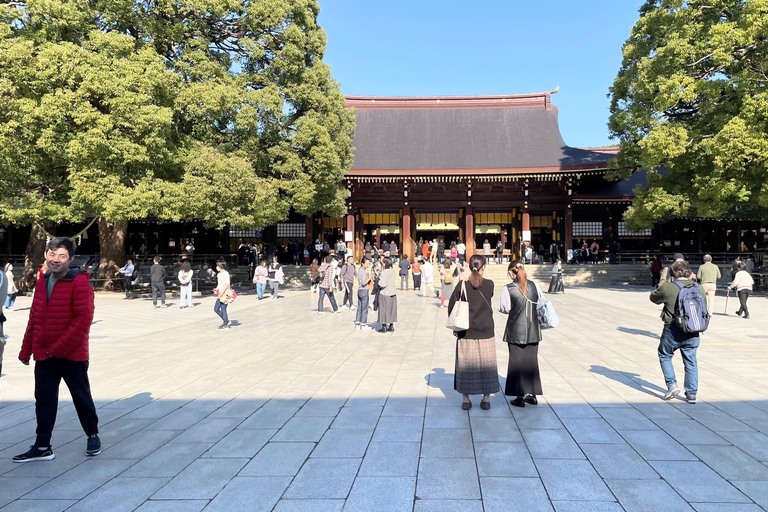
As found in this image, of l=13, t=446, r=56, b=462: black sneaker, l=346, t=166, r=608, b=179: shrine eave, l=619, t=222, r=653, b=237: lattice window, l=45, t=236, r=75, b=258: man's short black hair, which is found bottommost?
l=13, t=446, r=56, b=462: black sneaker

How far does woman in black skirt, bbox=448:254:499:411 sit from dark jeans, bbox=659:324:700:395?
1.88 metres

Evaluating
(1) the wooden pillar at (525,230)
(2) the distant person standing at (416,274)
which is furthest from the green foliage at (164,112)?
(1) the wooden pillar at (525,230)

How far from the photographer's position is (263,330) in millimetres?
9703

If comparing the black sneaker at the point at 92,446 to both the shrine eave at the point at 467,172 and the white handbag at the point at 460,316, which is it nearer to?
the white handbag at the point at 460,316

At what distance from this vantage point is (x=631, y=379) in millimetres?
5809

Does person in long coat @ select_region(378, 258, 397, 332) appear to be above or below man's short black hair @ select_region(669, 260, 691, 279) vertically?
below

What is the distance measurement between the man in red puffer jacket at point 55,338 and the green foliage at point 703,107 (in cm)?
1527

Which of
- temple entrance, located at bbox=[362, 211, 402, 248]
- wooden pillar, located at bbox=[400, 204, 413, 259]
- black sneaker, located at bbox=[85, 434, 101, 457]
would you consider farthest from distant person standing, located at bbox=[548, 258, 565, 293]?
black sneaker, located at bbox=[85, 434, 101, 457]

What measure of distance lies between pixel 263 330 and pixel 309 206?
9085mm

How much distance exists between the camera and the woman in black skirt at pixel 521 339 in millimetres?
4680

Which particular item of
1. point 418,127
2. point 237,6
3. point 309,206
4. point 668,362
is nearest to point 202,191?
point 309,206

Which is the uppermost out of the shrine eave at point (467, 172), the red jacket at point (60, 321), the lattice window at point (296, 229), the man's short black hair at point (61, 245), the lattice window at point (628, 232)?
the shrine eave at point (467, 172)

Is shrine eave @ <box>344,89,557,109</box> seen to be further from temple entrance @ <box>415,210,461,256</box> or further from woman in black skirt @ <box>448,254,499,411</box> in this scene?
woman in black skirt @ <box>448,254,499,411</box>

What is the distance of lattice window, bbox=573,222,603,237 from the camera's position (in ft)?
79.9
